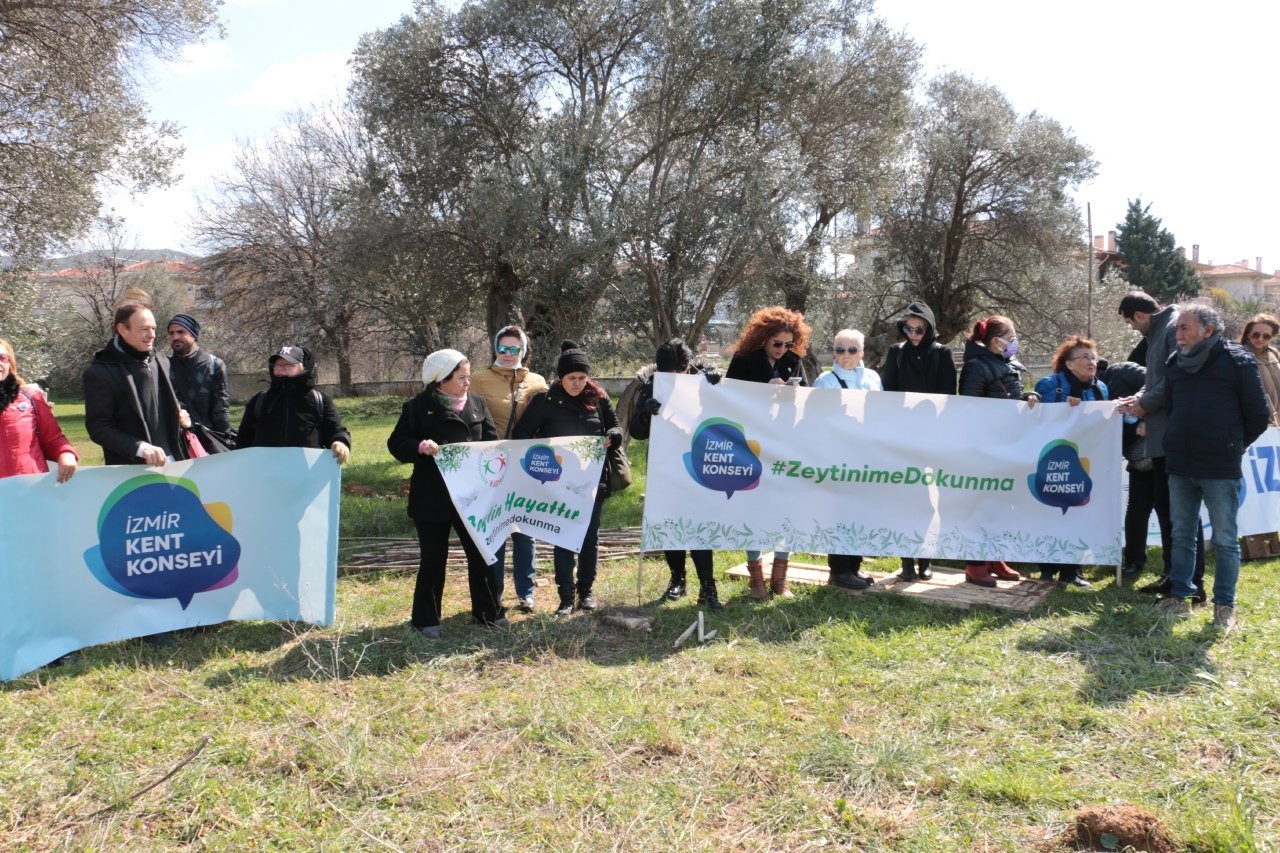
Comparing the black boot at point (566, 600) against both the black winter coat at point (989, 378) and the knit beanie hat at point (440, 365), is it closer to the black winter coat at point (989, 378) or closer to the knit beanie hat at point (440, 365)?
the knit beanie hat at point (440, 365)

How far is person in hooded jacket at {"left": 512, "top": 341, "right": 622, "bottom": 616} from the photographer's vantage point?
229 inches

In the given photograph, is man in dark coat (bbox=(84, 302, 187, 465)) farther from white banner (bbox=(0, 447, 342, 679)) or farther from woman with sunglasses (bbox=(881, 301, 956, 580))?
woman with sunglasses (bbox=(881, 301, 956, 580))

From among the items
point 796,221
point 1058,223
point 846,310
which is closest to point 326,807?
point 796,221

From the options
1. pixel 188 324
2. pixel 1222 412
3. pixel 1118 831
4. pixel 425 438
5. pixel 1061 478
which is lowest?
pixel 1118 831

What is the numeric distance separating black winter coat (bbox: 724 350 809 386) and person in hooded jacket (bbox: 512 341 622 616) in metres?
0.97

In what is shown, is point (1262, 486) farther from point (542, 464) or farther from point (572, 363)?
point (542, 464)

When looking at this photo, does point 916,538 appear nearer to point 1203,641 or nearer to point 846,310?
point 1203,641

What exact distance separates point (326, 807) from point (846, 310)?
19530mm

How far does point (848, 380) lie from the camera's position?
629 cm

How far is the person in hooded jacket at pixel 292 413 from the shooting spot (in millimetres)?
5676

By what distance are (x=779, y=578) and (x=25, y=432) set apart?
4839 mm

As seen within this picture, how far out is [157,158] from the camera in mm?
12922

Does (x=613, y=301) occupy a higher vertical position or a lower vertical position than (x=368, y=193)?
lower

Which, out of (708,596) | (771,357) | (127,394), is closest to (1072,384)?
(771,357)
